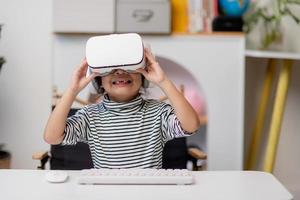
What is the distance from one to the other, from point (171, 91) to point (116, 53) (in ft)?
0.69

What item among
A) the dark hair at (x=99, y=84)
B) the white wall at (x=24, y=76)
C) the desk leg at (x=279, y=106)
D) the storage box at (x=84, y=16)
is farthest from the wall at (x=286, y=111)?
the dark hair at (x=99, y=84)

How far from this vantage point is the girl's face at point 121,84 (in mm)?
1277

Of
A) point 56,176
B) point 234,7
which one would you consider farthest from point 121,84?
point 234,7

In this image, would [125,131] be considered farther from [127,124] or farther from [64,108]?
[64,108]

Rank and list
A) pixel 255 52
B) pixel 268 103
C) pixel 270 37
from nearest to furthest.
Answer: pixel 255 52
pixel 270 37
pixel 268 103

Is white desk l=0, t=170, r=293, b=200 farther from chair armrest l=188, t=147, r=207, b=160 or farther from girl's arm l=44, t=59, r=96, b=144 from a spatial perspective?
chair armrest l=188, t=147, r=207, b=160

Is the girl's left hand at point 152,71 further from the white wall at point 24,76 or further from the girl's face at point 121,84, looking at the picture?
the white wall at point 24,76

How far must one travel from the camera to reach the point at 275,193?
0.97 metres

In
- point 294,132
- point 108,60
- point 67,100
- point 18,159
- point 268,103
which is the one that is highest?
point 108,60

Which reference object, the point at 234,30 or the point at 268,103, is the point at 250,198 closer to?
the point at 234,30

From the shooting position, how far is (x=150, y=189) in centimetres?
98

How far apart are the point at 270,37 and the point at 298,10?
0.27m

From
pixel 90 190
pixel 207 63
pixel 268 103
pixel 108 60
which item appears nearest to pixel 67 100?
pixel 108 60

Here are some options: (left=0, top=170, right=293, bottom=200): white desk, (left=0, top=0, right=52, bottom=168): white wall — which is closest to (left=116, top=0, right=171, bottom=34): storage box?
(left=0, top=0, right=52, bottom=168): white wall
